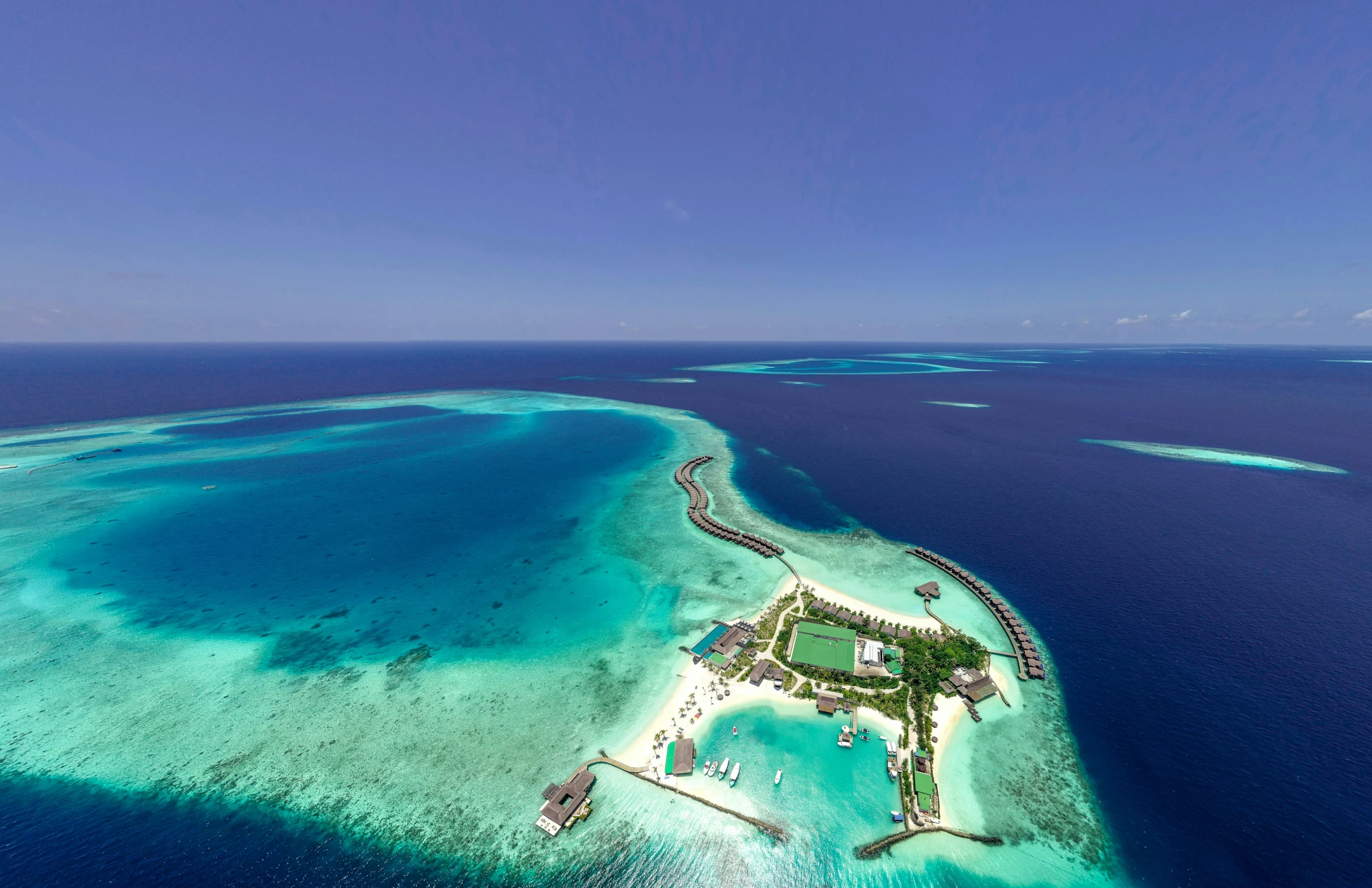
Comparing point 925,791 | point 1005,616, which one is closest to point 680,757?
point 925,791

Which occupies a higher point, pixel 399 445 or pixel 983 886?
pixel 399 445

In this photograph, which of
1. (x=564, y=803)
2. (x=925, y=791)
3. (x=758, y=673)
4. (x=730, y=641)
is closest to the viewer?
(x=564, y=803)

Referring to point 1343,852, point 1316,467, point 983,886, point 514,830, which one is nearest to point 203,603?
point 514,830

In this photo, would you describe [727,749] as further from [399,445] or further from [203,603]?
[399,445]

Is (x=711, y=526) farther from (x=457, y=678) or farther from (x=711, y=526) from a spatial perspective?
(x=457, y=678)

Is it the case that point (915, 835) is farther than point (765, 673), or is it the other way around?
point (765, 673)

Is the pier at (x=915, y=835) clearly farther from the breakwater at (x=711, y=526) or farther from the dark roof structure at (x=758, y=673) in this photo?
the breakwater at (x=711, y=526)

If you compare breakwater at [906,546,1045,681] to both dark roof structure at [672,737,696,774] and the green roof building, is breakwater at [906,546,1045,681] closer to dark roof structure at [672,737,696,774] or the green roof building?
the green roof building
